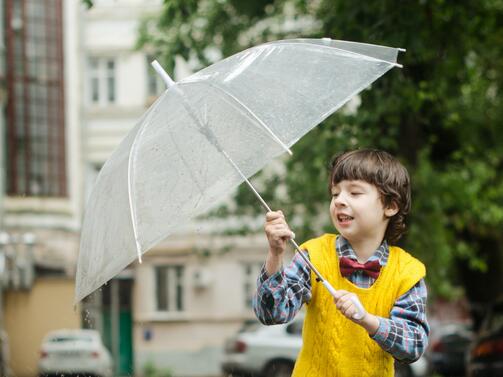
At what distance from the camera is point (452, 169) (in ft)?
52.6

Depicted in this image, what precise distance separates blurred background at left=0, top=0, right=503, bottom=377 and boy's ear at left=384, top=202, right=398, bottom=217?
9014 millimetres

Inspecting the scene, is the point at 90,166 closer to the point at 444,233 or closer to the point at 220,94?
the point at 444,233

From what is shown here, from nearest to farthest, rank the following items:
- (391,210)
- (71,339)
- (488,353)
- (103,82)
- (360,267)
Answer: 1. (360,267)
2. (391,210)
3. (488,353)
4. (71,339)
5. (103,82)

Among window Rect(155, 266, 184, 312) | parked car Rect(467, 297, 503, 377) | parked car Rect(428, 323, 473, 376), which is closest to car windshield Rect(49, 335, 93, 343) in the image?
window Rect(155, 266, 184, 312)

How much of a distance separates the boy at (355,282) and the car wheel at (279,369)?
611 inches

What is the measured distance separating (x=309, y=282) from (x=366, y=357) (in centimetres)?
31

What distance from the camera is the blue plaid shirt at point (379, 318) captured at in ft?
11.5

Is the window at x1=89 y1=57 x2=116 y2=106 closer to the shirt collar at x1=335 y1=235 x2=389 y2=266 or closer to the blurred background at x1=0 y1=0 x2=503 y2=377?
the blurred background at x1=0 y1=0 x2=503 y2=377

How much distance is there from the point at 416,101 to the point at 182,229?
8.07 metres

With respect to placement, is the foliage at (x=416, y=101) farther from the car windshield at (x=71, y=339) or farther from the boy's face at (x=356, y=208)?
the car windshield at (x=71, y=339)

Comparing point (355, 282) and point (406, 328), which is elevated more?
point (355, 282)

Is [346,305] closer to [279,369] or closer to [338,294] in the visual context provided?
[338,294]

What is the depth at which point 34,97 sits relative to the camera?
28.2m

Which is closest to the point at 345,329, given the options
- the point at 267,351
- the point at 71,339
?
the point at 267,351
